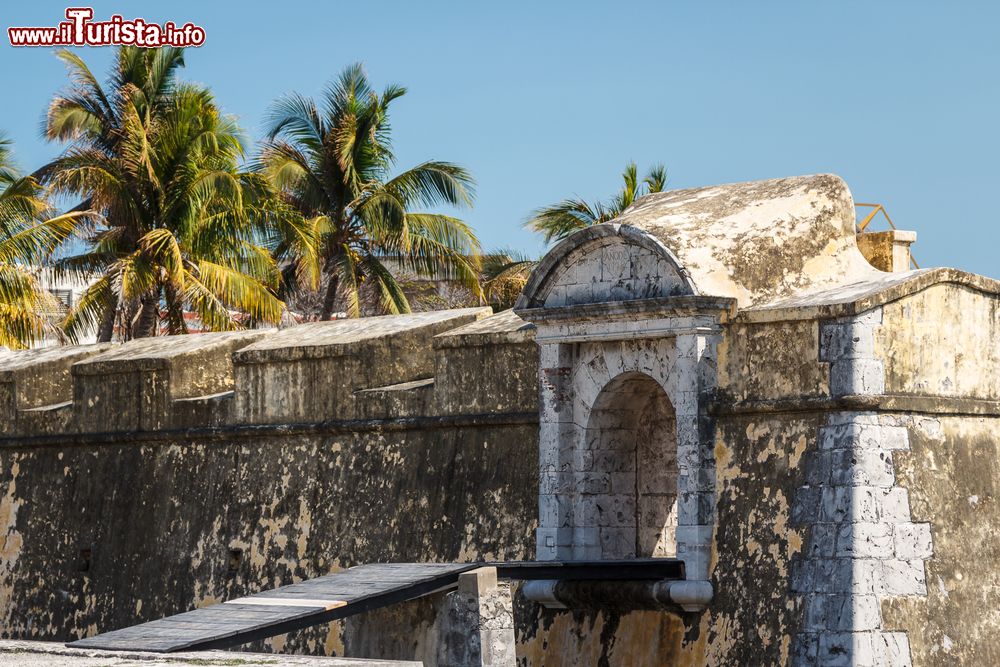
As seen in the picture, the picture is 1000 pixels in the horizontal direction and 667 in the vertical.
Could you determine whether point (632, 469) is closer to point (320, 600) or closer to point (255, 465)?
point (320, 600)

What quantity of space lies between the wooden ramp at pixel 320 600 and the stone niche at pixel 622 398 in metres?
0.57

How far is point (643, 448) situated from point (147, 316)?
1154cm

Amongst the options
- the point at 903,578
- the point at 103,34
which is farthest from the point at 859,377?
the point at 103,34

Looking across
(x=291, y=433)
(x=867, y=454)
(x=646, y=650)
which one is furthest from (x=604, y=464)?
(x=291, y=433)

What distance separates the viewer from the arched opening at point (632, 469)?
1184 cm

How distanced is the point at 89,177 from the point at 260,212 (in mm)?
2111

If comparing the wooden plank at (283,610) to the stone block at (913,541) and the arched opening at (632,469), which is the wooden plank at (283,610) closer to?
the arched opening at (632,469)

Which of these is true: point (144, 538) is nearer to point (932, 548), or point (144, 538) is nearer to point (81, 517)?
point (81, 517)

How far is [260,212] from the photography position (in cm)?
2225

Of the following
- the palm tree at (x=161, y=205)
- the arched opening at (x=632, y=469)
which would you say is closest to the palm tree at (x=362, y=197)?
the palm tree at (x=161, y=205)

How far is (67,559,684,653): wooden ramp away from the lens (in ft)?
30.6

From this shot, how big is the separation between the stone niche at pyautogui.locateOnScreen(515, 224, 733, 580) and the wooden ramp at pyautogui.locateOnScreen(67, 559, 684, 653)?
0.57 metres

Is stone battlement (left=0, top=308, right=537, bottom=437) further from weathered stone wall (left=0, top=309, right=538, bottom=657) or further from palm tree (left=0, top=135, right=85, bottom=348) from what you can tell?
palm tree (left=0, top=135, right=85, bottom=348)

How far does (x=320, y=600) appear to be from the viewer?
396 inches
